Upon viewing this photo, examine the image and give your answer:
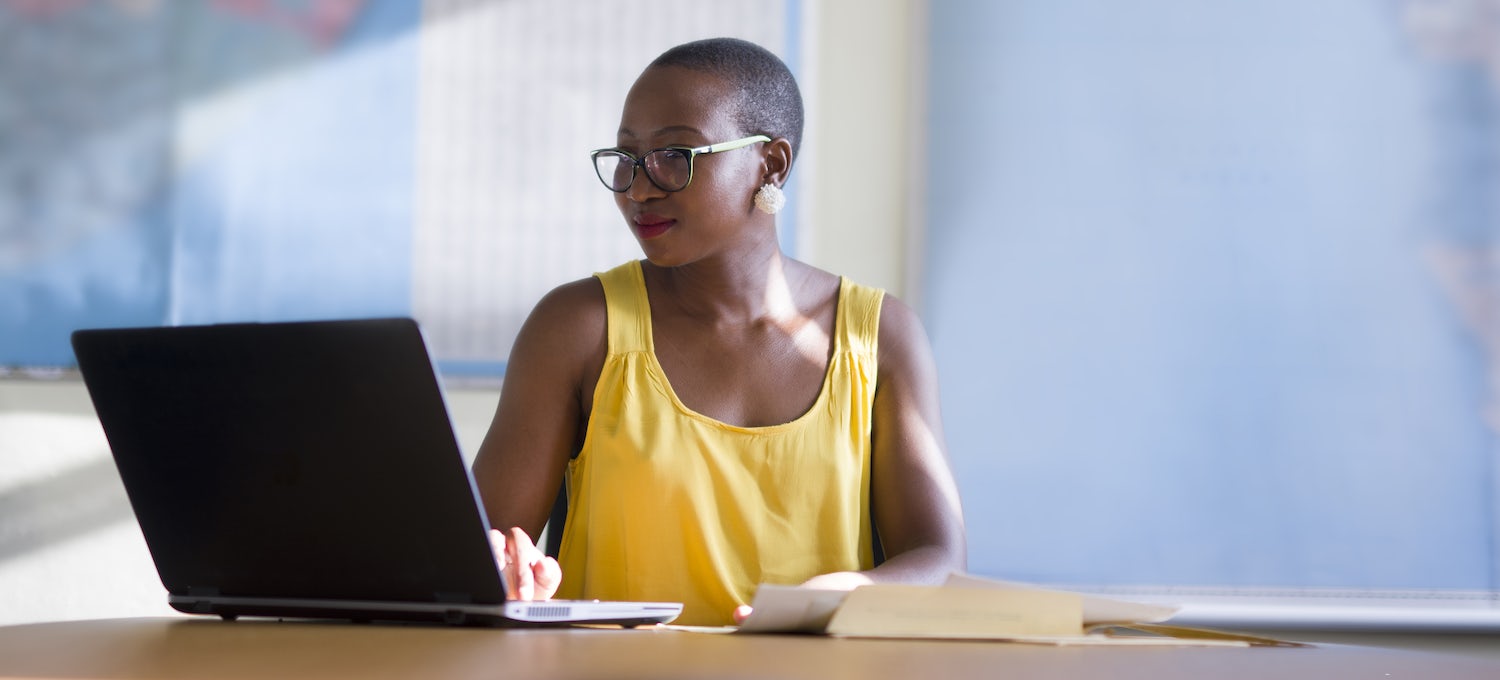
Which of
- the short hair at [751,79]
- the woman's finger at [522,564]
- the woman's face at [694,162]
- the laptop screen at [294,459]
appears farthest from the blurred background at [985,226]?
the laptop screen at [294,459]

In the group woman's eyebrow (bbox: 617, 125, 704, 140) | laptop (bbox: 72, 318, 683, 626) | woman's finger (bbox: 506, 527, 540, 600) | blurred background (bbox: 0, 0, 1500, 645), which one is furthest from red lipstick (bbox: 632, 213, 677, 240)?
blurred background (bbox: 0, 0, 1500, 645)

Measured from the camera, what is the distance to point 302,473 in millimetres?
949

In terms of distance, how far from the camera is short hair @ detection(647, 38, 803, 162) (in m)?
1.65

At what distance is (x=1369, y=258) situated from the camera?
Result: 244cm

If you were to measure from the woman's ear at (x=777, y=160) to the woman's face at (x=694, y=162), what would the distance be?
8cm

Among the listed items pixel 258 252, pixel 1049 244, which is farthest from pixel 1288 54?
pixel 258 252

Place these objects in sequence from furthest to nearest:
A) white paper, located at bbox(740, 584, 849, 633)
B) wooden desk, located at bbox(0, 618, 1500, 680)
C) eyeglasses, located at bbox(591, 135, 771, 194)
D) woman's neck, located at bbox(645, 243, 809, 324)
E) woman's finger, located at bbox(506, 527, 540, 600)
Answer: woman's neck, located at bbox(645, 243, 809, 324) → eyeglasses, located at bbox(591, 135, 771, 194) → woman's finger, located at bbox(506, 527, 540, 600) → white paper, located at bbox(740, 584, 849, 633) → wooden desk, located at bbox(0, 618, 1500, 680)

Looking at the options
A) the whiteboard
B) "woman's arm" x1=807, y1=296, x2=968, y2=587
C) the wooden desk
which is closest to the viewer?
the wooden desk

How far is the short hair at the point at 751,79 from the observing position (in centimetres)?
165

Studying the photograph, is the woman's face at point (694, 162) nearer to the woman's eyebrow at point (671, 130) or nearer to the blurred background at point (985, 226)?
the woman's eyebrow at point (671, 130)

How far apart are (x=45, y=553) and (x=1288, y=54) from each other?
2.56m

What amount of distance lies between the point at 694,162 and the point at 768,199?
0.14m

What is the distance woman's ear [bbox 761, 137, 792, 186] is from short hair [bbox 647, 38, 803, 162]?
0.04 ft

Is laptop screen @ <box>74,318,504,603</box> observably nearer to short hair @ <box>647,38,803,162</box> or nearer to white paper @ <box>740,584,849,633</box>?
white paper @ <box>740,584,849,633</box>
